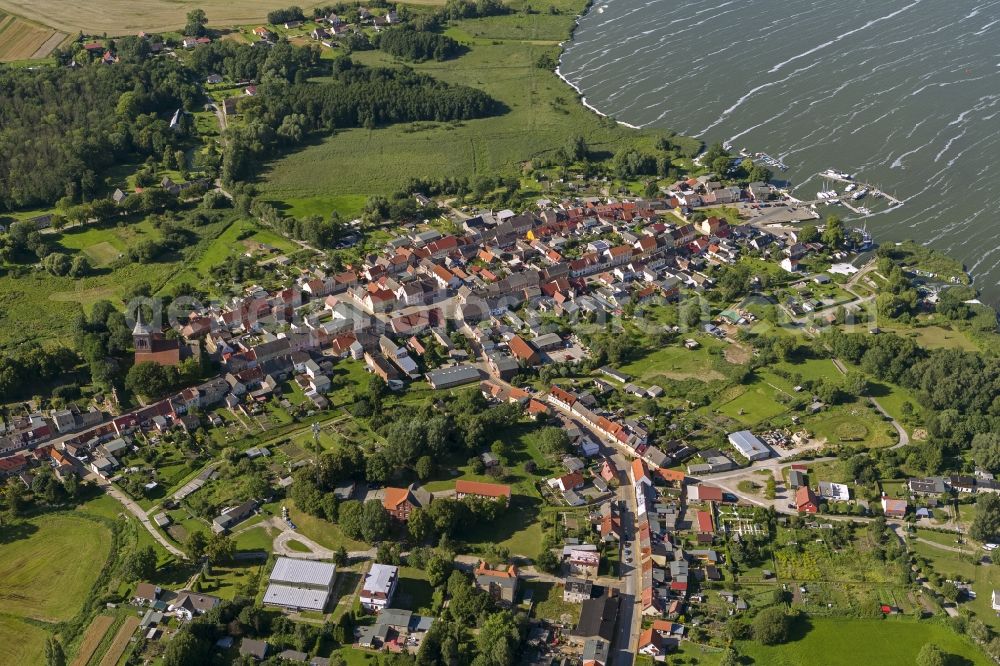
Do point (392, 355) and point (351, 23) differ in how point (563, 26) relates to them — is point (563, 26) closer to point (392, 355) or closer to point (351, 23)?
point (351, 23)

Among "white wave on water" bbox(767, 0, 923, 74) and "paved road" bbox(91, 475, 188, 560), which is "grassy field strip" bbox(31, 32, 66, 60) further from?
"white wave on water" bbox(767, 0, 923, 74)

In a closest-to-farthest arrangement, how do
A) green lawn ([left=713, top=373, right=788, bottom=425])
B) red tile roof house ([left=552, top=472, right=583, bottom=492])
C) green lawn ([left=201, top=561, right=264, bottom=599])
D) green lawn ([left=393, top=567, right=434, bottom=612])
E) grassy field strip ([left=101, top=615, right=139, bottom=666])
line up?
grassy field strip ([left=101, top=615, right=139, bottom=666]) → green lawn ([left=393, top=567, right=434, bottom=612]) → green lawn ([left=201, top=561, right=264, bottom=599]) → red tile roof house ([left=552, top=472, right=583, bottom=492]) → green lawn ([left=713, top=373, right=788, bottom=425])

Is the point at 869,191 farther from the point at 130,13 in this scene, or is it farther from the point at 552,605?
the point at 130,13

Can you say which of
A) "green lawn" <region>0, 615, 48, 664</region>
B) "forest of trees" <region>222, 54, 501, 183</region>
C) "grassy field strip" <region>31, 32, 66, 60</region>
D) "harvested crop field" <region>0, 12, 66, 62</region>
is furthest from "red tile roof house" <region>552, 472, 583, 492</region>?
"harvested crop field" <region>0, 12, 66, 62</region>

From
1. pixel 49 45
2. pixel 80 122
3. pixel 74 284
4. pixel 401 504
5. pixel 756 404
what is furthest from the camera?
pixel 49 45

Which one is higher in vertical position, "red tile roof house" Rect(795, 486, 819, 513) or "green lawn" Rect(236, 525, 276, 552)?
"green lawn" Rect(236, 525, 276, 552)

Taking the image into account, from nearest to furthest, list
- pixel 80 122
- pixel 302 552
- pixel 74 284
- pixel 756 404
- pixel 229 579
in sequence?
pixel 229 579 < pixel 302 552 < pixel 756 404 < pixel 74 284 < pixel 80 122

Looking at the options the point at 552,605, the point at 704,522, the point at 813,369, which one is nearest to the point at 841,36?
the point at 813,369
